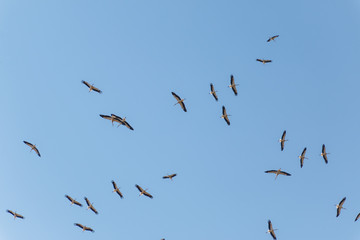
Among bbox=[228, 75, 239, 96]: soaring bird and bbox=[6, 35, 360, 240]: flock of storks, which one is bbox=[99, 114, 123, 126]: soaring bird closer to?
bbox=[6, 35, 360, 240]: flock of storks

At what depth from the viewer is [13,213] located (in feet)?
224

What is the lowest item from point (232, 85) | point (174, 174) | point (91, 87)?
point (174, 174)

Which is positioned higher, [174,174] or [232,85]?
[232,85]

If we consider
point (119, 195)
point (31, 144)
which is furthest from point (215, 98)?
point (31, 144)

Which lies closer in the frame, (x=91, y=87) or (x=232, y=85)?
(x=232, y=85)

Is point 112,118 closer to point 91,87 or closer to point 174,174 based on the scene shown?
point 91,87

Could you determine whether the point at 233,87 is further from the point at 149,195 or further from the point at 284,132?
the point at 149,195

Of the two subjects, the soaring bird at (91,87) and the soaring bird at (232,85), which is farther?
the soaring bird at (91,87)

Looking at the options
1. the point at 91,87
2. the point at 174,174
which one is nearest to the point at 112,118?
the point at 91,87

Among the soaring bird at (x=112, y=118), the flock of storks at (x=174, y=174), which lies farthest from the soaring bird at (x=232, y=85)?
the soaring bird at (x=112, y=118)

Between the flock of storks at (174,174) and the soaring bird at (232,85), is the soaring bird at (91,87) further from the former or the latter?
the soaring bird at (232,85)

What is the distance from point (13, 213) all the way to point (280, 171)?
42.8 meters

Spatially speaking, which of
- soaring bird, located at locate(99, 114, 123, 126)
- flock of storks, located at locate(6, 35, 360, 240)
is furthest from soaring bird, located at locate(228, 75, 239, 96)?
soaring bird, located at locate(99, 114, 123, 126)

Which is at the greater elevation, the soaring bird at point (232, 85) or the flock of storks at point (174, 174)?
the soaring bird at point (232, 85)
